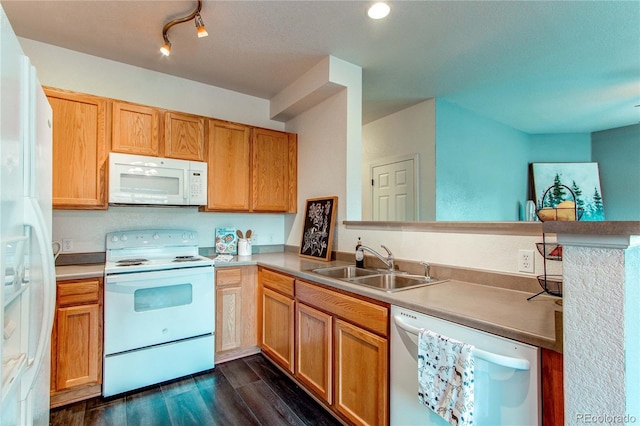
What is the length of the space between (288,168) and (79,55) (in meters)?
2.04

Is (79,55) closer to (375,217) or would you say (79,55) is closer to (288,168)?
(288,168)

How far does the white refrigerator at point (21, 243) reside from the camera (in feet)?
2.70

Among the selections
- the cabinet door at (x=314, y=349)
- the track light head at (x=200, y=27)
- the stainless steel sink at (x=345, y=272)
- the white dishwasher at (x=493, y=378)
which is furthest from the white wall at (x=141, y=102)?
the white dishwasher at (x=493, y=378)

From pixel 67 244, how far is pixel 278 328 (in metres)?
1.83

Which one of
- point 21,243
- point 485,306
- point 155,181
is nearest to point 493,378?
point 485,306

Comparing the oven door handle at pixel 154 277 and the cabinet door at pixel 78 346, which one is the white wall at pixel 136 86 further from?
the cabinet door at pixel 78 346

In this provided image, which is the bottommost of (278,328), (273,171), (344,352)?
(278,328)

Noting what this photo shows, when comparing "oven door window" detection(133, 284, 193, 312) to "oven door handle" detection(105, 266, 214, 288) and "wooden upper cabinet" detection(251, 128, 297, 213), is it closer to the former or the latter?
"oven door handle" detection(105, 266, 214, 288)

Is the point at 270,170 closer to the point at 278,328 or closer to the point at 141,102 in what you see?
the point at 141,102

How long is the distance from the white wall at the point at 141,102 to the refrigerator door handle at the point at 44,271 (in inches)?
69.6

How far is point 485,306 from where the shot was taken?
4.46ft

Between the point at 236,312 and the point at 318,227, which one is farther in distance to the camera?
the point at 318,227

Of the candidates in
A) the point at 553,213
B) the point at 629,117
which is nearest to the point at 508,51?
the point at 553,213

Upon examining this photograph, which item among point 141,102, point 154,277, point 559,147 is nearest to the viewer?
point 154,277
